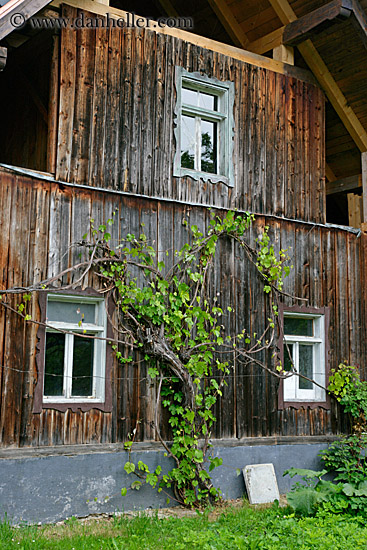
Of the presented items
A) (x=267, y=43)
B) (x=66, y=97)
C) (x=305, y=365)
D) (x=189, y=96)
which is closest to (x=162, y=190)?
(x=189, y=96)

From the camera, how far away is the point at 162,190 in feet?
29.3

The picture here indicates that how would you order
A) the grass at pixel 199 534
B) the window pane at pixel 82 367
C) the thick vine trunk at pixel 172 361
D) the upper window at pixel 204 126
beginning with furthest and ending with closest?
1. the upper window at pixel 204 126
2. the thick vine trunk at pixel 172 361
3. the window pane at pixel 82 367
4. the grass at pixel 199 534

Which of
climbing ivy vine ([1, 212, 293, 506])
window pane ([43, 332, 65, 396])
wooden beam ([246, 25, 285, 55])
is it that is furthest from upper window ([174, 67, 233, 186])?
window pane ([43, 332, 65, 396])

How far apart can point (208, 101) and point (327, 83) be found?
244 centimetres

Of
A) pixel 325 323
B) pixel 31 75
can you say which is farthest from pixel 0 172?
pixel 325 323

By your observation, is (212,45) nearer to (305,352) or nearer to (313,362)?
(305,352)

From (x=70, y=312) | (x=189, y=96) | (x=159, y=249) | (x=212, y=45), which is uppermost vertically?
(x=212, y=45)

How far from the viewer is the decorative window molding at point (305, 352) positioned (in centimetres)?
995

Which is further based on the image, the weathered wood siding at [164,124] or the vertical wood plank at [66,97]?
the weathered wood siding at [164,124]

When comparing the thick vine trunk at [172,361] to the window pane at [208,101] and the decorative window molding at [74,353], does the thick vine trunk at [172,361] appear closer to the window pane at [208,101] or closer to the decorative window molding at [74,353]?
the decorative window molding at [74,353]

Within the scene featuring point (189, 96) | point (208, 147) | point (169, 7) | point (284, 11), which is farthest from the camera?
point (169, 7)

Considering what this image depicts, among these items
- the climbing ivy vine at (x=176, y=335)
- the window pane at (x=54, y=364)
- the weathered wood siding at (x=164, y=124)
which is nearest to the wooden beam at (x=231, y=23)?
the weathered wood siding at (x=164, y=124)

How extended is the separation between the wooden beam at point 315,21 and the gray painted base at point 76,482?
629 cm

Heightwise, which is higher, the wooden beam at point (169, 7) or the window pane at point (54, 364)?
the wooden beam at point (169, 7)
